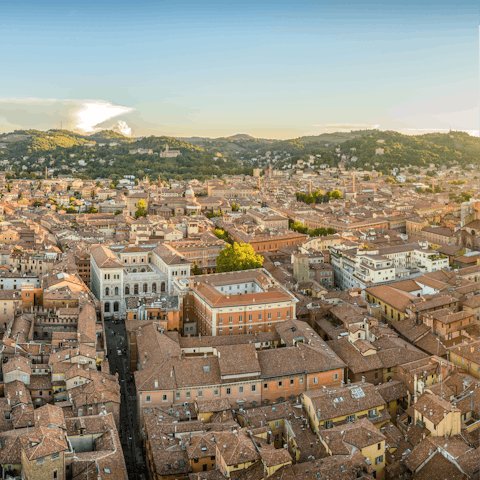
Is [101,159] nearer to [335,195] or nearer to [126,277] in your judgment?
[335,195]

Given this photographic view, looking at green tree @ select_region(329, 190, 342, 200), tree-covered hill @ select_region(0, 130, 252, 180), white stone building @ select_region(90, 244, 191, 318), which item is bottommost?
white stone building @ select_region(90, 244, 191, 318)

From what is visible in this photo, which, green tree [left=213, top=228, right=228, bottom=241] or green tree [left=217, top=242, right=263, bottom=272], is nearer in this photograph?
green tree [left=217, top=242, right=263, bottom=272]

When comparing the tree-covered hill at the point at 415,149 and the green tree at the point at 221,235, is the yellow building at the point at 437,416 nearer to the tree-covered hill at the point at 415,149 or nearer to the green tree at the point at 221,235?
the green tree at the point at 221,235

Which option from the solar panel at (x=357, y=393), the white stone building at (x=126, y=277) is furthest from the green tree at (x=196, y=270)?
the solar panel at (x=357, y=393)

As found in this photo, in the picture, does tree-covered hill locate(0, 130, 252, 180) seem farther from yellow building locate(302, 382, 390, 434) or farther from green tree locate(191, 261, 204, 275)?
yellow building locate(302, 382, 390, 434)

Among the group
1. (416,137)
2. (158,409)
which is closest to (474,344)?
(158,409)

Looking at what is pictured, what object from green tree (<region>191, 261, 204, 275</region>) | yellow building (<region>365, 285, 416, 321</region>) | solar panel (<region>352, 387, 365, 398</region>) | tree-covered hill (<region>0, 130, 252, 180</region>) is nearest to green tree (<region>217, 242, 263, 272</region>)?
green tree (<region>191, 261, 204, 275</region>)

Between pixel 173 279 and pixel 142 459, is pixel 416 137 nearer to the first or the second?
pixel 173 279
